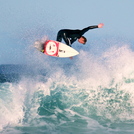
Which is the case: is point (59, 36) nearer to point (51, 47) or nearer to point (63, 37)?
point (63, 37)

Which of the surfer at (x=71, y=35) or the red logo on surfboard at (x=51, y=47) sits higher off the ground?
the surfer at (x=71, y=35)

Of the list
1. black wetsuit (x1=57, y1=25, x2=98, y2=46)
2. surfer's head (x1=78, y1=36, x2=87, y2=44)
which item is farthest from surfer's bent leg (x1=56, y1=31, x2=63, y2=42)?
surfer's head (x1=78, y1=36, x2=87, y2=44)

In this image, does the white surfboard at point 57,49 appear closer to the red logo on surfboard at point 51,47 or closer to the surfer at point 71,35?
the red logo on surfboard at point 51,47

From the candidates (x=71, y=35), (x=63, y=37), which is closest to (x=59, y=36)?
(x=63, y=37)

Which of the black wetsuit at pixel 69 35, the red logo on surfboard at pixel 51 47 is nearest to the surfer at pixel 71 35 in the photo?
the black wetsuit at pixel 69 35

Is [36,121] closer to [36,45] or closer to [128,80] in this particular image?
[36,45]

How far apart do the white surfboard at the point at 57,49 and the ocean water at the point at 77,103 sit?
1732 mm

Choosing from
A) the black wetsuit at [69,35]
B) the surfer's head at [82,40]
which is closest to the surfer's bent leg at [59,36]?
the black wetsuit at [69,35]

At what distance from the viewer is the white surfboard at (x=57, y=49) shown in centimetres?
952

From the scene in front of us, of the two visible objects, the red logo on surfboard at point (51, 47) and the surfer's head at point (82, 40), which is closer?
the surfer's head at point (82, 40)

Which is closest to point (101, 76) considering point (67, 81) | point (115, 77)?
point (115, 77)

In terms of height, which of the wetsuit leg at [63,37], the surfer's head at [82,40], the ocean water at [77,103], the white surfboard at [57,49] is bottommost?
the ocean water at [77,103]

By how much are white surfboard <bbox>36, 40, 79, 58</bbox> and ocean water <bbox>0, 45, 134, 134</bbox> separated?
173 centimetres

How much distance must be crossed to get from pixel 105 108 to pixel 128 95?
132 cm
